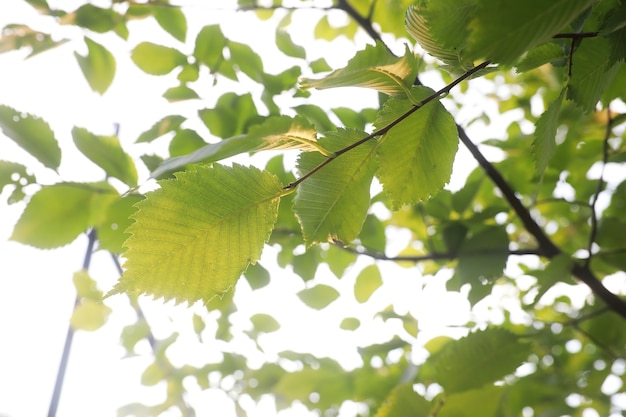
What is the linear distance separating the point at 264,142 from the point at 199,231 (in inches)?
3.0

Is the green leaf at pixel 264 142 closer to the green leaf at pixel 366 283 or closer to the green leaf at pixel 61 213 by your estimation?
the green leaf at pixel 61 213

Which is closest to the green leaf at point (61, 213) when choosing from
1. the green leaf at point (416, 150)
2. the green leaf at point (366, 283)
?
the green leaf at point (416, 150)

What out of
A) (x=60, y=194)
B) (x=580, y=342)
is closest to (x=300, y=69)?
(x=60, y=194)

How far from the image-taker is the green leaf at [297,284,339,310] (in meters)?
0.85

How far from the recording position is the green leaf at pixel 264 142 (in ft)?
0.87

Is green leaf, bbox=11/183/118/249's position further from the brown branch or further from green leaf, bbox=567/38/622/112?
green leaf, bbox=567/38/622/112

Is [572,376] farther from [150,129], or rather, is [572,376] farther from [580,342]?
[150,129]

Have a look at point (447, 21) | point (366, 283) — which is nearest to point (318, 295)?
point (366, 283)

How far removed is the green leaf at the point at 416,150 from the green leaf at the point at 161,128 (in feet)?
1.34

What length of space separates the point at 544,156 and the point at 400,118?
13 centimetres

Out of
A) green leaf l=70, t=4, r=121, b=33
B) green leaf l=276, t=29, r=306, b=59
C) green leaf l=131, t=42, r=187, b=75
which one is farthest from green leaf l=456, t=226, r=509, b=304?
green leaf l=70, t=4, r=121, b=33

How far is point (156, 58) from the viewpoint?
0.70m

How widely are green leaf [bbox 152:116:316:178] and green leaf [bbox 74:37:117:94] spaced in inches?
18.2

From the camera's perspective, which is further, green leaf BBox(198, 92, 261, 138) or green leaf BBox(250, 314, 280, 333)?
green leaf BBox(250, 314, 280, 333)
